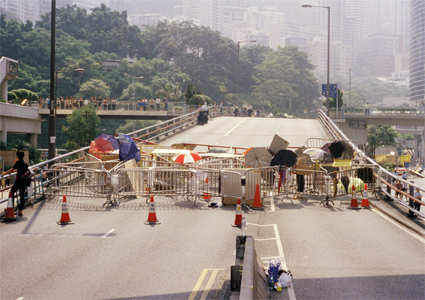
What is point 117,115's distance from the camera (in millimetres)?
63938

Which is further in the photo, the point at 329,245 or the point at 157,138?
the point at 157,138

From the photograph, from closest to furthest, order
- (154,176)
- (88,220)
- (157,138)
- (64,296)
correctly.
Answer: (64,296)
(88,220)
(154,176)
(157,138)

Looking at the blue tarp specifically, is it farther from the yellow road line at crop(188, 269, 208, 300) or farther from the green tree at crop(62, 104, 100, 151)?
the green tree at crop(62, 104, 100, 151)

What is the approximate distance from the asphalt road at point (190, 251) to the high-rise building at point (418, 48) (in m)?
103

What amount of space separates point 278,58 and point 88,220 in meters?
128

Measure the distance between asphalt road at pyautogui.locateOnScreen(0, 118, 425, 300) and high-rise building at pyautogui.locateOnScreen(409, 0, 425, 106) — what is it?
102992mm

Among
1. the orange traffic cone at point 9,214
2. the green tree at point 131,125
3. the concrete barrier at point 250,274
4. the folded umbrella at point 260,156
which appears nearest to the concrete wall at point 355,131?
the folded umbrella at point 260,156

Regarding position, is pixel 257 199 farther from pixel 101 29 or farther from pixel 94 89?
pixel 101 29

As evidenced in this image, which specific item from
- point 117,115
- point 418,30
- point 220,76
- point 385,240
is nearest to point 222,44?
point 220,76

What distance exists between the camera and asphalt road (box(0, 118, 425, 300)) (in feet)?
28.3

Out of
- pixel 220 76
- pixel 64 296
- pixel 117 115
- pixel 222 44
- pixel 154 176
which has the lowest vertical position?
pixel 64 296

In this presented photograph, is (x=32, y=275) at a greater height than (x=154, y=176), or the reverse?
(x=154, y=176)

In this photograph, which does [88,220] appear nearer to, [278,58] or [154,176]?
[154,176]

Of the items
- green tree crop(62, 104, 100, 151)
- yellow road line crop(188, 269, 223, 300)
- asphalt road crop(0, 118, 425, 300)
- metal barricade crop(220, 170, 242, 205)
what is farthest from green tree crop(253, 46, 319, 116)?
yellow road line crop(188, 269, 223, 300)
